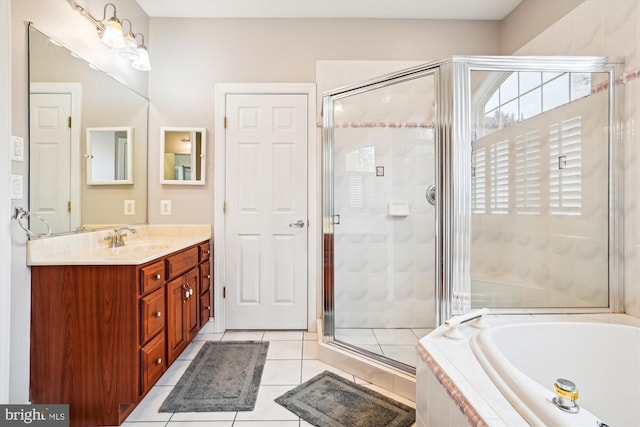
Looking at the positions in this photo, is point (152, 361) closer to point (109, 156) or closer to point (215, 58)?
point (109, 156)

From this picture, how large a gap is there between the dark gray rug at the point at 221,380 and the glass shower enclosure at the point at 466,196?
56 centimetres

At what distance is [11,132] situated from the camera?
1.35 meters

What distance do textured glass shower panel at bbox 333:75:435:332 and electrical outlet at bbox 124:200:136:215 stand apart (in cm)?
157

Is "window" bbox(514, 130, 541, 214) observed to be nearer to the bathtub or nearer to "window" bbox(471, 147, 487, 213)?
"window" bbox(471, 147, 487, 213)

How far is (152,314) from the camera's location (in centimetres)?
153

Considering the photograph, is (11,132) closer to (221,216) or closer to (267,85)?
(221,216)

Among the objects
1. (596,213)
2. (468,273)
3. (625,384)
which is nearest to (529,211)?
(596,213)

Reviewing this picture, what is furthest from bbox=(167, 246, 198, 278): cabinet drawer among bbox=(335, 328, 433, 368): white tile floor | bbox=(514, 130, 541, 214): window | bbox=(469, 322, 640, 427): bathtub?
bbox=(514, 130, 541, 214): window

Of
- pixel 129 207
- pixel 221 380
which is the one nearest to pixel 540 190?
pixel 221 380

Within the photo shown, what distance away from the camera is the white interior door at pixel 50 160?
4.79 feet

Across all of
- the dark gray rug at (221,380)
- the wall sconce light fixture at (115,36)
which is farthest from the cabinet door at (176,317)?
the wall sconce light fixture at (115,36)

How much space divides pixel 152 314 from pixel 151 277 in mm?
189

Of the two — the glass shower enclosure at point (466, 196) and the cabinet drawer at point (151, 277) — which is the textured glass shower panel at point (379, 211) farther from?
the cabinet drawer at point (151, 277)

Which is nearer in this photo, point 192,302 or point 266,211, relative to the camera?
point 192,302
